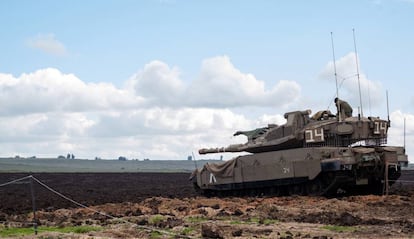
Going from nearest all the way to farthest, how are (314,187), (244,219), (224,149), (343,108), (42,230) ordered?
1. (42,230)
2. (244,219)
3. (314,187)
4. (343,108)
5. (224,149)

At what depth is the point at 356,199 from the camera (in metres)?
26.5

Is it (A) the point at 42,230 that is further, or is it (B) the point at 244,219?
(B) the point at 244,219

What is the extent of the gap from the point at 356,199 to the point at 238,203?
4345 millimetres

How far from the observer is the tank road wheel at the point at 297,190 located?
2980cm

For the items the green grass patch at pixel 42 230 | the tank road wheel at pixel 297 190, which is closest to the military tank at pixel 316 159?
the tank road wheel at pixel 297 190

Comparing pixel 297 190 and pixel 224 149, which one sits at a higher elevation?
pixel 224 149

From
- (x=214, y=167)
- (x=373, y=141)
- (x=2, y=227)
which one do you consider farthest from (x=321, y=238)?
(x=214, y=167)

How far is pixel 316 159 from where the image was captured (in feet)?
92.2

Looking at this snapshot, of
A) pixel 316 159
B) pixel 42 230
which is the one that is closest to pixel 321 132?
pixel 316 159

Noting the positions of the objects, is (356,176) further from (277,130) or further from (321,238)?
(321,238)

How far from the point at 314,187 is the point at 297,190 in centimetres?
104

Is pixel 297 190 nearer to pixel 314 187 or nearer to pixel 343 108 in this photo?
pixel 314 187

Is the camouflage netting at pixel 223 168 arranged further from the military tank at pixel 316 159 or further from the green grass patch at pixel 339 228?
the green grass patch at pixel 339 228

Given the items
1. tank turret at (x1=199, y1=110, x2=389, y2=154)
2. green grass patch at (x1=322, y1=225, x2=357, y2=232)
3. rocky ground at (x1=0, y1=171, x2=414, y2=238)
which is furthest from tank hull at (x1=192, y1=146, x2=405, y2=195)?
green grass patch at (x1=322, y1=225, x2=357, y2=232)
